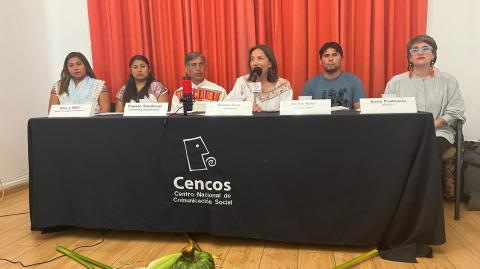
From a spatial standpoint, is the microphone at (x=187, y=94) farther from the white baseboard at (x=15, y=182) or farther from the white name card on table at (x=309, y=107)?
the white baseboard at (x=15, y=182)

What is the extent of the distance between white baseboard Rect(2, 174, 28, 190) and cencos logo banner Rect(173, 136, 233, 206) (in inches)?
77.3

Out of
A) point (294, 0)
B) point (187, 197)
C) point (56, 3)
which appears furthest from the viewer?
point (56, 3)

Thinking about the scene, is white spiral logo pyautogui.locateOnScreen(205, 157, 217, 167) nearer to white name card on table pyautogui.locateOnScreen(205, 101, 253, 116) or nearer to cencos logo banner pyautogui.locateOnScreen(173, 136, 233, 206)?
cencos logo banner pyautogui.locateOnScreen(173, 136, 233, 206)

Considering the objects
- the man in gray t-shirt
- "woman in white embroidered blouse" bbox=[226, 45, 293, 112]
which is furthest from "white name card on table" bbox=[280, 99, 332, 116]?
the man in gray t-shirt

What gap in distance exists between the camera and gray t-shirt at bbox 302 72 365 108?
2.58 metres

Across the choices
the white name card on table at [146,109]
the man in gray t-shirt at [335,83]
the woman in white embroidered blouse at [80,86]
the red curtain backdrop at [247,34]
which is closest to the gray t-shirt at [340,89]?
the man in gray t-shirt at [335,83]

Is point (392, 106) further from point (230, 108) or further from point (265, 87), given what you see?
point (265, 87)

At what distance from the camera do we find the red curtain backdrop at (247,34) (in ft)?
8.82

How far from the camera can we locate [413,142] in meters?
1.58

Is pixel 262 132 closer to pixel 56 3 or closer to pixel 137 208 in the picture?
pixel 137 208

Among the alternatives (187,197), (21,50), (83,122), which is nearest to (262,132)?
(187,197)

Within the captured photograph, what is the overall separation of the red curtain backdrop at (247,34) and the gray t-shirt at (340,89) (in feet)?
0.65

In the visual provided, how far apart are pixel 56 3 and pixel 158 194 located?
2.42m

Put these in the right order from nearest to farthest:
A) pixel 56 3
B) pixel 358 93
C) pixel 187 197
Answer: pixel 187 197 < pixel 358 93 < pixel 56 3
